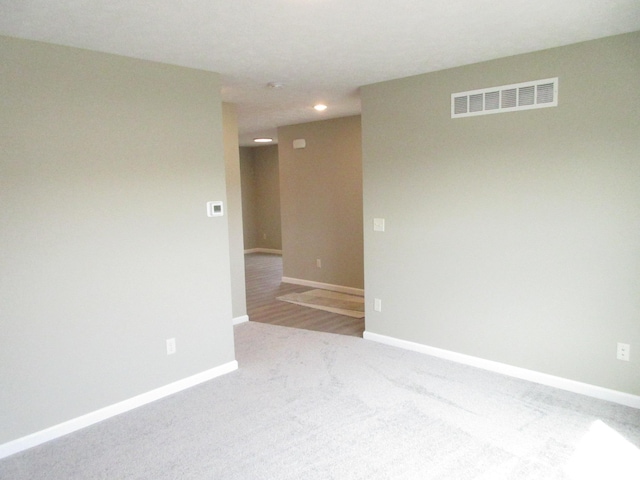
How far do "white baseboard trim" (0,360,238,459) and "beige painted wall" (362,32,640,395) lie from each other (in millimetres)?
1717

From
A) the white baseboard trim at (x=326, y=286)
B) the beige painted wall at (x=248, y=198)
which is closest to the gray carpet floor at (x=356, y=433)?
the white baseboard trim at (x=326, y=286)

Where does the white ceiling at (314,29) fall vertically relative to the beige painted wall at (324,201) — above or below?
above

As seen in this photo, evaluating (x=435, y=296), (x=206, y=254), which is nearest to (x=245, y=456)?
(x=206, y=254)

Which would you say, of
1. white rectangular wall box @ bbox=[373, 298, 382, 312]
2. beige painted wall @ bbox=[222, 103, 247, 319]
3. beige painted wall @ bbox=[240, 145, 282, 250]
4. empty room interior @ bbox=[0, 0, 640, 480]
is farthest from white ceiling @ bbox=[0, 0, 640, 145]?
beige painted wall @ bbox=[240, 145, 282, 250]

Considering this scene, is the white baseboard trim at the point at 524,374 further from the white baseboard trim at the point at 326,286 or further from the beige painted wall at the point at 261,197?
the beige painted wall at the point at 261,197

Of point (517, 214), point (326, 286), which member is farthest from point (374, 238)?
point (326, 286)

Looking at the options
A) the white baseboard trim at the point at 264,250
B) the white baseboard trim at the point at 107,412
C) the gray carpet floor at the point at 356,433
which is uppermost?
the white baseboard trim at the point at 264,250

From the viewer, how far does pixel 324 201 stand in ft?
22.0

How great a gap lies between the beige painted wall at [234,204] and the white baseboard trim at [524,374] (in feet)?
5.45

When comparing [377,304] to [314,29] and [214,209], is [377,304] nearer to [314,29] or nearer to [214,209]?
[214,209]

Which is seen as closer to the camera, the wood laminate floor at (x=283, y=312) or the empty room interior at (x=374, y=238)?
the empty room interior at (x=374, y=238)

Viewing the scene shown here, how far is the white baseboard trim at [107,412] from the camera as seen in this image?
271cm

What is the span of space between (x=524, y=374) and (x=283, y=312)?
2.94 metres

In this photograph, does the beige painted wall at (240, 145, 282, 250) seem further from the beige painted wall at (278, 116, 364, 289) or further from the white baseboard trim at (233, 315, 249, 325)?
the white baseboard trim at (233, 315, 249, 325)
